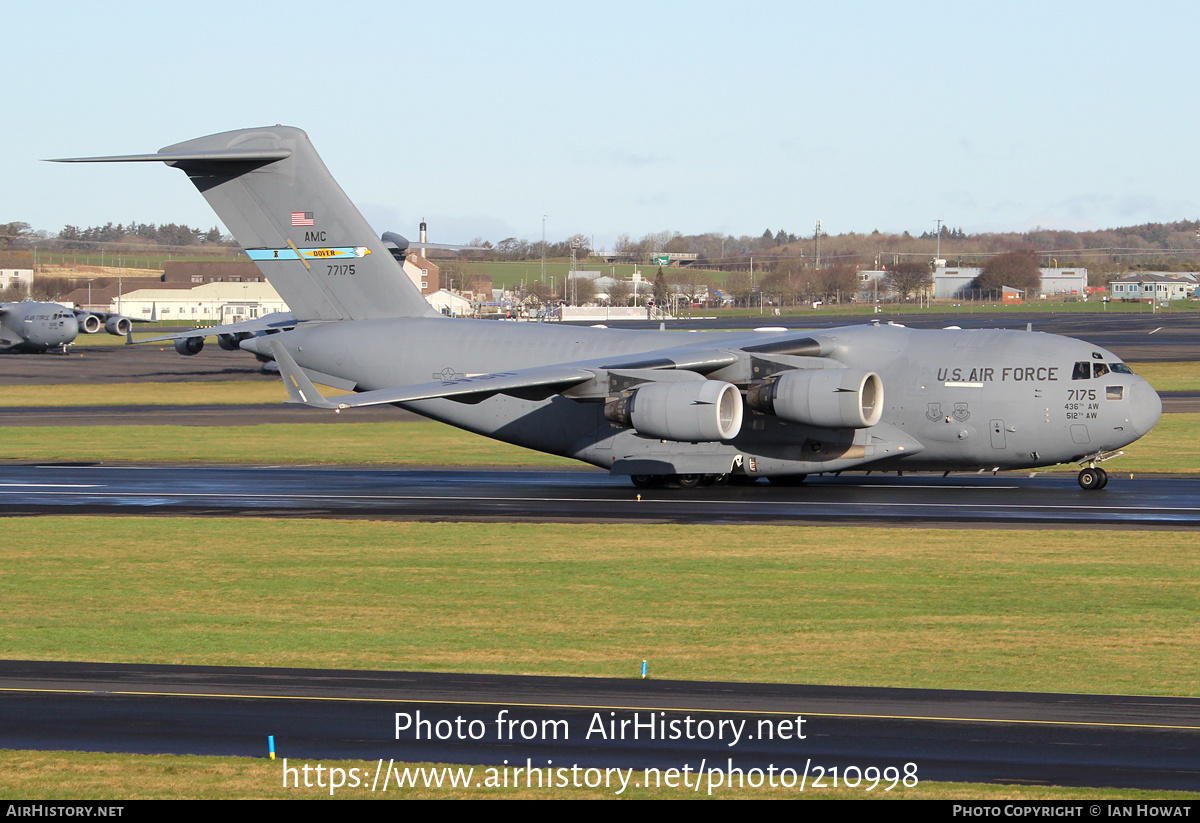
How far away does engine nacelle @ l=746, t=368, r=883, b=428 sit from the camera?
79.9 feet

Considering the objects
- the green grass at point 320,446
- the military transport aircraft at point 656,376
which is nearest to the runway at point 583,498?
→ the military transport aircraft at point 656,376

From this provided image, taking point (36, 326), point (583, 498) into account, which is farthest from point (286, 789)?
point (36, 326)

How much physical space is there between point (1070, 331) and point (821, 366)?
5868 cm

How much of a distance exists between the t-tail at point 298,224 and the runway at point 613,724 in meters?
17.7

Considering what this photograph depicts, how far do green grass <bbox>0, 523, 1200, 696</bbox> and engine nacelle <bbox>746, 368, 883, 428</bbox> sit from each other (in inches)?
160

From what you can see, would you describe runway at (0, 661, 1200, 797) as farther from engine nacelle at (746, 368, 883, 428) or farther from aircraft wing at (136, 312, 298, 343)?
aircraft wing at (136, 312, 298, 343)

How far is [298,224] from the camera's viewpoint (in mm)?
28469

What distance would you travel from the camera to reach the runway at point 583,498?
2255 centimetres

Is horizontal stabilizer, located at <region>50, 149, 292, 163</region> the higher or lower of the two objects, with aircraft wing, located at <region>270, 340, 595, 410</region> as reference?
higher

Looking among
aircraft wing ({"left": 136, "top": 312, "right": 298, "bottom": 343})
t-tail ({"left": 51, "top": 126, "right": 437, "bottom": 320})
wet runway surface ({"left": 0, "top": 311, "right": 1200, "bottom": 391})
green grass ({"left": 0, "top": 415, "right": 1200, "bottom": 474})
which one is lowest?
green grass ({"left": 0, "top": 415, "right": 1200, "bottom": 474})

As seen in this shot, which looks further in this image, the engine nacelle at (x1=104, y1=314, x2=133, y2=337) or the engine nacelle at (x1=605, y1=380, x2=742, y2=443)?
the engine nacelle at (x1=104, y1=314, x2=133, y2=337)

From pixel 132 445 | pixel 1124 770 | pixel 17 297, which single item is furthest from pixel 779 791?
pixel 17 297

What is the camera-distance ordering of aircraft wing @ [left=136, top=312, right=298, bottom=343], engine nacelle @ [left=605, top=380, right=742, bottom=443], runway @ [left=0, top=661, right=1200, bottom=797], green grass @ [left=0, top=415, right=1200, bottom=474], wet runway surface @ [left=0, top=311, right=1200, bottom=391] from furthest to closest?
wet runway surface @ [left=0, top=311, right=1200, bottom=391], aircraft wing @ [left=136, top=312, right=298, bottom=343], green grass @ [left=0, top=415, right=1200, bottom=474], engine nacelle @ [left=605, top=380, right=742, bottom=443], runway @ [left=0, top=661, right=1200, bottom=797]

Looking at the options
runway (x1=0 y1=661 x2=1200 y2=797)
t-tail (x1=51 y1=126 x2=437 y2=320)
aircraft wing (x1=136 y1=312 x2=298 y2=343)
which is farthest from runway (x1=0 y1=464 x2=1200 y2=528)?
runway (x1=0 y1=661 x2=1200 y2=797)
